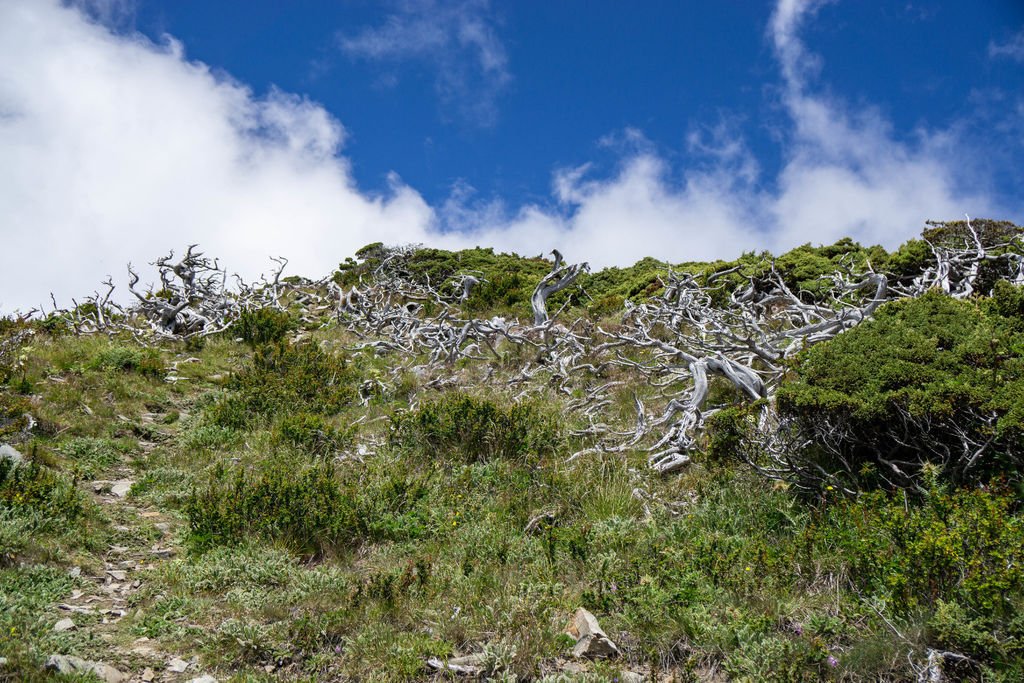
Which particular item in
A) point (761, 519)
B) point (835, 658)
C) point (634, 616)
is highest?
point (761, 519)

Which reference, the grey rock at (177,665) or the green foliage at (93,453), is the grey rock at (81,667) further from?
the green foliage at (93,453)

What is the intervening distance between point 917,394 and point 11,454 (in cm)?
797

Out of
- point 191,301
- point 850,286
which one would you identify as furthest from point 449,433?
point 191,301

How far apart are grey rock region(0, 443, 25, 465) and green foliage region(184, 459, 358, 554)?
1.67m

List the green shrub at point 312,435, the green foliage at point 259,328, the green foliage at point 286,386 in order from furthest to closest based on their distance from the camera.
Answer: the green foliage at point 259,328 → the green foliage at point 286,386 → the green shrub at point 312,435

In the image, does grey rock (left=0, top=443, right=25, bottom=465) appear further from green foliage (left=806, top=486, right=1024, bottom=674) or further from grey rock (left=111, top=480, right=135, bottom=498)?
green foliage (left=806, top=486, right=1024, bottom=674)

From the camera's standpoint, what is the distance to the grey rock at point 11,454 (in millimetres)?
6102

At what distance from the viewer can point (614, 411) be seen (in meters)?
8.15

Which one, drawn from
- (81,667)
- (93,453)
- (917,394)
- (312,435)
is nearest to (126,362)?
(93,453)

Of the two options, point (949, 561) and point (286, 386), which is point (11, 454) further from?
point (949, 561)

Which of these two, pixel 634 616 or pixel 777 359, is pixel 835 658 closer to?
pixel 634 616

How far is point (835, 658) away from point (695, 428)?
346cm

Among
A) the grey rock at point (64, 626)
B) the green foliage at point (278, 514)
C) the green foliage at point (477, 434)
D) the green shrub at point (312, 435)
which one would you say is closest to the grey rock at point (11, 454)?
the green foliage at point (278, 514)

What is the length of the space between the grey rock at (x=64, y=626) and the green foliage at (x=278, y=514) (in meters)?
1.15
